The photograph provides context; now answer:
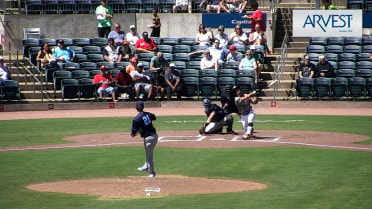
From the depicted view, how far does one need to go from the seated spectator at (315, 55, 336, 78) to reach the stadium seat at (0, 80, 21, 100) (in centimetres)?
1150

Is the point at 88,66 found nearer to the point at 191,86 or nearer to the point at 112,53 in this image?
the point at 112,53

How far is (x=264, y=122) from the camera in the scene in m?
27.2

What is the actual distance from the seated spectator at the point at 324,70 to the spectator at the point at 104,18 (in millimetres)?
9084

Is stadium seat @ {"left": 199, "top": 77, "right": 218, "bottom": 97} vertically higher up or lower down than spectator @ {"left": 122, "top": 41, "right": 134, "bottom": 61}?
lower down

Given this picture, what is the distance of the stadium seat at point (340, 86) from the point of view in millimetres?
31578

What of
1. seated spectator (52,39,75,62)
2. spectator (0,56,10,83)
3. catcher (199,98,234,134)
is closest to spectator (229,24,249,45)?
seated spectator (52,39,75,62)

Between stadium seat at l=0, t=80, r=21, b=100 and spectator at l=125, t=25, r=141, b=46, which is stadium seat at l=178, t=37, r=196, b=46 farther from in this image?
stadium seat at l=0, t=80, r=21, b=100

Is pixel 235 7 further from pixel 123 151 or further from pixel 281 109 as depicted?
pixel 123 151

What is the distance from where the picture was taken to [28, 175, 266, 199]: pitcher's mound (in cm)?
1596

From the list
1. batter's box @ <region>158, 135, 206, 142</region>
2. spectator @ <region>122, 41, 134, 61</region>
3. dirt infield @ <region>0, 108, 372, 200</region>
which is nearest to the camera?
dirt infield @ <region>0, 108, 372, 200</region>

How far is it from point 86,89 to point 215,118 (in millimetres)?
9998

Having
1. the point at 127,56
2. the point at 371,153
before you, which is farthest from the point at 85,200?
the point at 127,56

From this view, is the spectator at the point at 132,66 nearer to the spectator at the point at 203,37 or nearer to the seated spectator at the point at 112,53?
the seated spectator at the point at 112,53

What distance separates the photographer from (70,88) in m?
32.7
